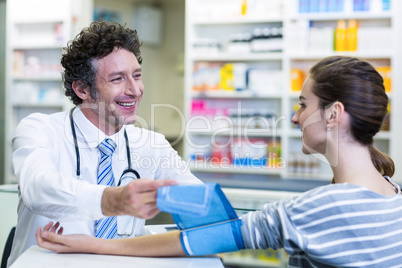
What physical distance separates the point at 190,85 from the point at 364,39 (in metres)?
1.74

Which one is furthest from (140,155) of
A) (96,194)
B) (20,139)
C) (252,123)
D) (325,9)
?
(325,9)

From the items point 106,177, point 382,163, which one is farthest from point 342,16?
point 106,177

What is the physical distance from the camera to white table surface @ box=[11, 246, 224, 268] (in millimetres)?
→ 1046

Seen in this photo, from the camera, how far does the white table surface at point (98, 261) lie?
1046mm

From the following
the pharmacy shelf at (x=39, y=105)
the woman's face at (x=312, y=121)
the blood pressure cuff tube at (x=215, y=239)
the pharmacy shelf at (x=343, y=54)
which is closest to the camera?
the blood pressure cuff tube at (x=215, y=239)

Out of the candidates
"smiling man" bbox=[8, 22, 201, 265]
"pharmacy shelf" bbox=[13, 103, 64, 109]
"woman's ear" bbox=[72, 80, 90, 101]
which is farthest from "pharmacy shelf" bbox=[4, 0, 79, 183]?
"smiling man" bbox=[8, 22, 201, 265]

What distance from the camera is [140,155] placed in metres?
1.86

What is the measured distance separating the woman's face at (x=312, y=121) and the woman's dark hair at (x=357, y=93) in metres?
0.03

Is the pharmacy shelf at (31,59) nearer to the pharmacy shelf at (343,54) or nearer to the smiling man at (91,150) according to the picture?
the pharmacy shelf at (343,54)

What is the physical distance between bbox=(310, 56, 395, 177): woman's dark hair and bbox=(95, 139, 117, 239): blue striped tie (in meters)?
0.80

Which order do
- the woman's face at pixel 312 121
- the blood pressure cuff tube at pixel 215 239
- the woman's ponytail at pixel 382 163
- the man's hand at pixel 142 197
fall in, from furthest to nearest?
1. the woman's ponytail at pixel 382 163
2. the woman's face at pixel 312 121
3. the blood pressure cuff tube at pixel 215 239
4. the man's hand at pixel 142 197

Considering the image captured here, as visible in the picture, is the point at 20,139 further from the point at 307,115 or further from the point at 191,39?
the point at 191,39

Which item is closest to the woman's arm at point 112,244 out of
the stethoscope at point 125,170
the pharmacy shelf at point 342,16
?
the stethoscope at point 125,170

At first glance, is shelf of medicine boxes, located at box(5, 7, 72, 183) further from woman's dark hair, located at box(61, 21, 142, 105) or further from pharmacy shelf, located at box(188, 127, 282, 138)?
woman's dark hair, located at box(61, 21, 142, 105)
